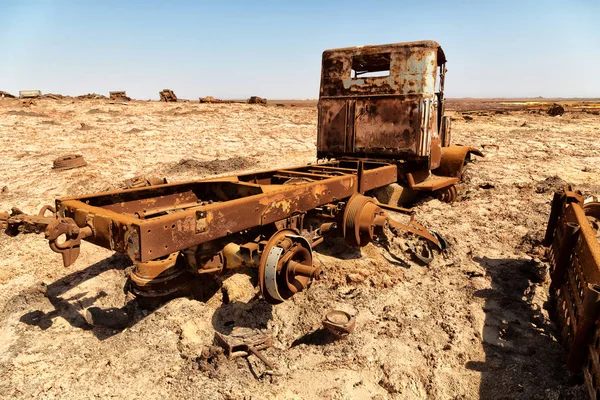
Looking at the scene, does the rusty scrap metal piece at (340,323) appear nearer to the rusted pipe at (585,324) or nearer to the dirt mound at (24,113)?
the rusted pipe at (585,324)

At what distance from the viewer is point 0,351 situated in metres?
3.22

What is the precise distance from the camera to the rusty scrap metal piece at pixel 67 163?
9508mm

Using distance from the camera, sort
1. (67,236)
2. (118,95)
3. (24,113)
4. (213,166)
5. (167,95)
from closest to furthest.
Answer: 1. (67,236)
2. (213,166)
3. (24,113)
4. (118,95)
5. (167,95)

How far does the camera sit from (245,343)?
3084mm

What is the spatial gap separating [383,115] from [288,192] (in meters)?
3.31

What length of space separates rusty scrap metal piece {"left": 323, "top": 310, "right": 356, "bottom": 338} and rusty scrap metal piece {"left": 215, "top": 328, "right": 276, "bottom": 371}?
530 mm

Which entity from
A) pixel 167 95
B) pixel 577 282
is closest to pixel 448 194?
pixel 577 282

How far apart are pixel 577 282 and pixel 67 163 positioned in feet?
35.1

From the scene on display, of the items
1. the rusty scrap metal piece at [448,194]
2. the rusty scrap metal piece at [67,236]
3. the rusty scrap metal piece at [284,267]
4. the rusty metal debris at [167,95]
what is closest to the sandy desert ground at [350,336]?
the rusty scrap metal piece at [448,194]

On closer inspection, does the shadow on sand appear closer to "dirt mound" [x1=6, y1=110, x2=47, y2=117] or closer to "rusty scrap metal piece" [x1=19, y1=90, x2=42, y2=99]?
"dirt mound" [x1=6, y1=110, x2=47, y2=117]

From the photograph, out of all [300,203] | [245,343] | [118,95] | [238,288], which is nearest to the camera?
[245,343]

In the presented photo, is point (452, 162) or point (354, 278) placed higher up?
point (452, 162)

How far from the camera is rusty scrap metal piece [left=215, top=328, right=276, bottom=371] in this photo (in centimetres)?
300

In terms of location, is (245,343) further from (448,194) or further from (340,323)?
(448,194)
